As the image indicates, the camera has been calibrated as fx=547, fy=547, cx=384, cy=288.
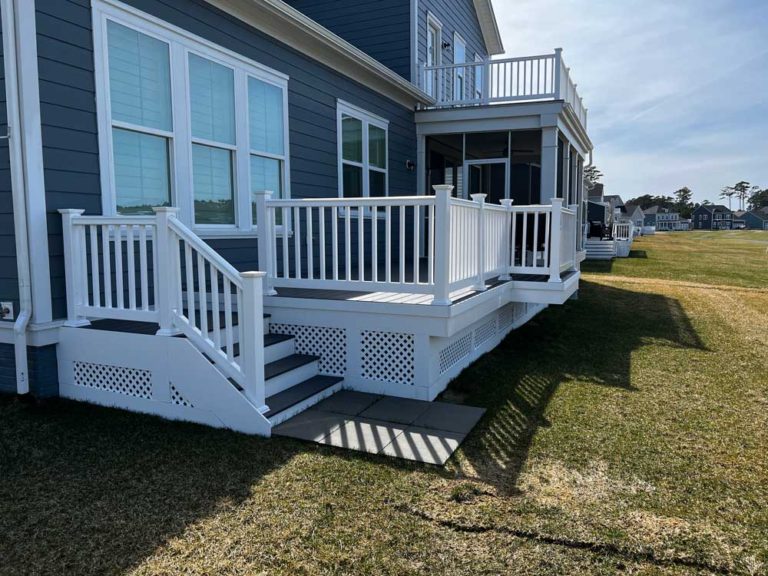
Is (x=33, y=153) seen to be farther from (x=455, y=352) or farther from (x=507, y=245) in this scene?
(x=507, y=245)

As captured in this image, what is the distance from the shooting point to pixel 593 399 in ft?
15.2

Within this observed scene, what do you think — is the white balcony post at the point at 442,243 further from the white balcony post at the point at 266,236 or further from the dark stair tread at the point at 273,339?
the white balcony post at the point at 266,236

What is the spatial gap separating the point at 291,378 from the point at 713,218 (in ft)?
436

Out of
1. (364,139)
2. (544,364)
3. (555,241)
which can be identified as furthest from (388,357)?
(364,139)

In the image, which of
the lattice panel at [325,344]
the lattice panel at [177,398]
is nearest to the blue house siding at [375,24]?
the lattice panel at [325,344]

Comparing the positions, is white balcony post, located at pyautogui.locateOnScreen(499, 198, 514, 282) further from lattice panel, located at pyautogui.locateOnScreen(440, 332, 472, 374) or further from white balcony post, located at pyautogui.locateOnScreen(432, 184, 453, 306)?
white balcony post, located at pyautogui.locateOnScreen(432, 184, 453, 306)

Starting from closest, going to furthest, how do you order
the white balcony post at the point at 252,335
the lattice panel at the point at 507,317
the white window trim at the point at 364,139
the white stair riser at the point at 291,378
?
the white balcony post at the point at 252,335, the white stair riser at the point at 291,378, the lattice panel at the point at 507,317, the white window trim at the point at 364,139

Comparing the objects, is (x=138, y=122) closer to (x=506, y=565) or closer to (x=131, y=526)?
(x=131, y=526)

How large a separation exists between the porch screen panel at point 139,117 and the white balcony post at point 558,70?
635cm

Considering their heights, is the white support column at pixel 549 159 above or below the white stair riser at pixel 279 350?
above

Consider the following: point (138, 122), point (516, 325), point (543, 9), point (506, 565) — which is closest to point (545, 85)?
point (543, 9)

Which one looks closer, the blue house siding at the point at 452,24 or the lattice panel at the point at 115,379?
the lattice panel at the point at 115,379

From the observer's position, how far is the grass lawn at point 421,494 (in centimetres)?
233

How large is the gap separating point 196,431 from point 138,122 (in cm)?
267
